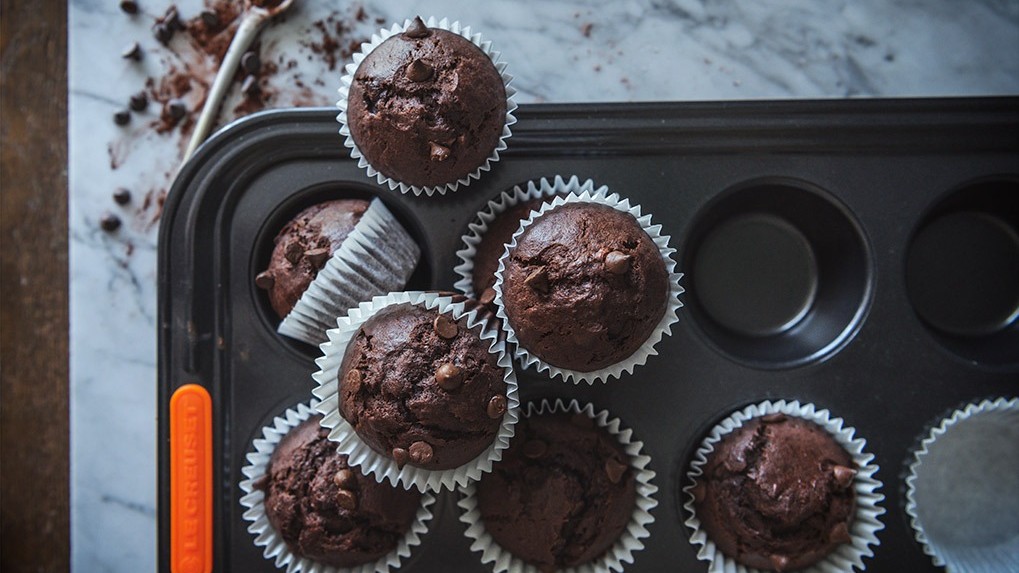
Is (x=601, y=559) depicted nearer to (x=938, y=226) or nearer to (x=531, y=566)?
(x=531, y=566)

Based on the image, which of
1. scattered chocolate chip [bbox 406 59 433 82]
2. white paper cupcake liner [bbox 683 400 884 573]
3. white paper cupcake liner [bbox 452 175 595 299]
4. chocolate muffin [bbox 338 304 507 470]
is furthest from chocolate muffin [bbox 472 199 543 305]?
white paper cupcake liner [bbox 683 400 884 573]

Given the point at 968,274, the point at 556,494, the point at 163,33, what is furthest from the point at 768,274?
the point at 163,33

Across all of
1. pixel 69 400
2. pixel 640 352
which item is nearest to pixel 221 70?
pixel 69 400

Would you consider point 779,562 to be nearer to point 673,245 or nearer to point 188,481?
point 673,245

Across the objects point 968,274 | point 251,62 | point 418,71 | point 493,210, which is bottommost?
point 251,62

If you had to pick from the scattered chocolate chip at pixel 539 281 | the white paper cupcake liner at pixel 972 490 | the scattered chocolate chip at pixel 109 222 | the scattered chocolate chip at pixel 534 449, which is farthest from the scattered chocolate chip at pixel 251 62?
the white paper cupcake liner at pixel 972 490

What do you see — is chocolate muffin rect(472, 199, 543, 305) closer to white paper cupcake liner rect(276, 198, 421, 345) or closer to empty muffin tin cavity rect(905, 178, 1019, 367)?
white paper cupcake liner rect(276, 198, 421, 345)

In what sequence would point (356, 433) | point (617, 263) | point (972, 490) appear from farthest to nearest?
point (972, 490), point (356, 433), point (617, 263)
